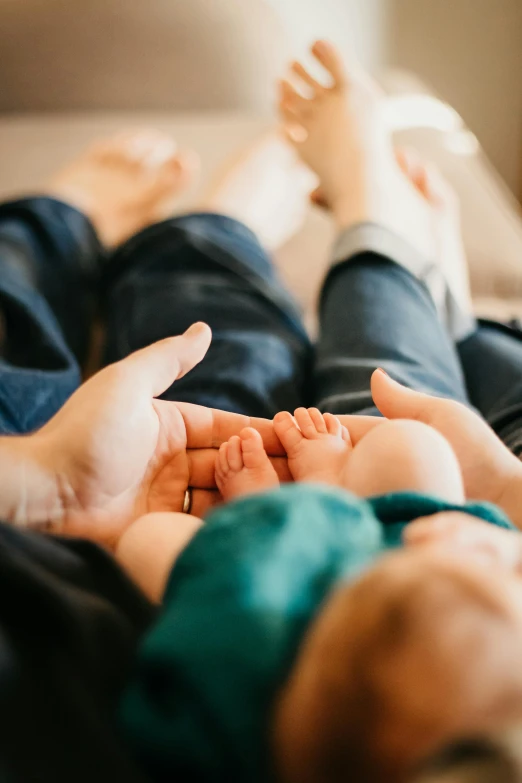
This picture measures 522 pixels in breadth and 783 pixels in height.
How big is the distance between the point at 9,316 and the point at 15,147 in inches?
23.3

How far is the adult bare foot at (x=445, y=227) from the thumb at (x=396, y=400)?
0.31 m

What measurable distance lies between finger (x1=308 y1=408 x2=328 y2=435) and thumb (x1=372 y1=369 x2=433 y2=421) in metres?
0.04

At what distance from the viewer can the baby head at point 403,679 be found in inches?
8.4

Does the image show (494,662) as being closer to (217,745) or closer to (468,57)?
(217,745)

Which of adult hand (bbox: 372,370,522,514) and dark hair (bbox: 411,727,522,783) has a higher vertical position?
dark hair (bbox: 411,727,522,783)

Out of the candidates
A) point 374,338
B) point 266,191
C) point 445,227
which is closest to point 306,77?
point 266,191

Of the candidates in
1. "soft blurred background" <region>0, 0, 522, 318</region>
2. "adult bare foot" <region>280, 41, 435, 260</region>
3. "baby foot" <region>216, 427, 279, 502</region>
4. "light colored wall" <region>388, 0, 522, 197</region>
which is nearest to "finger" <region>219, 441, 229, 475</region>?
"baby foot" <region>216, 427, 279, 502</region>

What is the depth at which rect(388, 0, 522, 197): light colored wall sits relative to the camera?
1539 millimetres

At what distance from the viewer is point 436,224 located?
2.73ft

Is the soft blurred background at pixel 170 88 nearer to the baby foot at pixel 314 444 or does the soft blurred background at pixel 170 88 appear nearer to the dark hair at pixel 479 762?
the baby foot at pixel 314 444

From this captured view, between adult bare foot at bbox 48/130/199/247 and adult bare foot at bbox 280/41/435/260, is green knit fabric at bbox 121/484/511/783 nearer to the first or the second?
adult bare foot at bbox 280/41/435/260

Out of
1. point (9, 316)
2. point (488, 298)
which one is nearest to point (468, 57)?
point (488, 298)

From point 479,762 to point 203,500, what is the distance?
28cm

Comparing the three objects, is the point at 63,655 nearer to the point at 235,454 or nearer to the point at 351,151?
the point at 235,454
